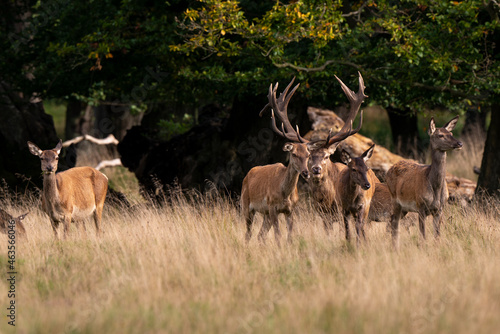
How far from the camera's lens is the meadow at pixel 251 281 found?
5.44m

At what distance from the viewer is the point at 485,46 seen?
11.0 meters

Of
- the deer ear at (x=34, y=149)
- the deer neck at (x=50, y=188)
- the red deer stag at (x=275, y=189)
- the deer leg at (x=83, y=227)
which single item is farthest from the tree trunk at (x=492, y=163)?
the deer ear at (x=34, y=149)

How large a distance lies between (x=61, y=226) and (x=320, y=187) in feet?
12.6

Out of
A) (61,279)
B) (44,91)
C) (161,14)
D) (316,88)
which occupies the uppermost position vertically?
(161,14)

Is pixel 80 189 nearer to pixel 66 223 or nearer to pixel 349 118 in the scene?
pixel 66 223

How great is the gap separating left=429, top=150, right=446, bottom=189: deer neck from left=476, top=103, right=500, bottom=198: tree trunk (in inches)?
157

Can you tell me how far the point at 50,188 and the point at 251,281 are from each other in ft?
12.9

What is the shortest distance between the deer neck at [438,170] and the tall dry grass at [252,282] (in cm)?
68

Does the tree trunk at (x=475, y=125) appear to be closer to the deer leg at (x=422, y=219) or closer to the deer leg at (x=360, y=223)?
the deer leg at (x=422, y=219)

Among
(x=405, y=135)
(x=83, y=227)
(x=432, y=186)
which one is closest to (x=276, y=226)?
(x=432, y=186)

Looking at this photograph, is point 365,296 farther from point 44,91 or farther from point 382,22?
point 44,91

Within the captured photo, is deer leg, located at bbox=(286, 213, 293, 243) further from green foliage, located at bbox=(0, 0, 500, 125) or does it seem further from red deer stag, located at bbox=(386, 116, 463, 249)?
green foliage, located at bbox=(0, 0, 500, 125)

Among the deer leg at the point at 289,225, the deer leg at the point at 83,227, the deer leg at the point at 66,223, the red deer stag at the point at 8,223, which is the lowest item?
the deer leg at the point at 289,225

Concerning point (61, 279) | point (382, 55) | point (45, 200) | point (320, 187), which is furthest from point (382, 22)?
point (61, 279)
